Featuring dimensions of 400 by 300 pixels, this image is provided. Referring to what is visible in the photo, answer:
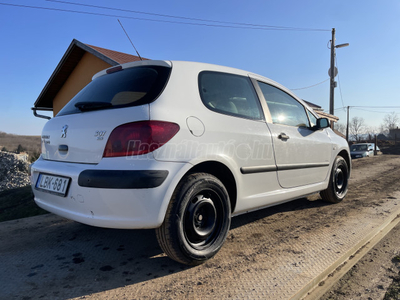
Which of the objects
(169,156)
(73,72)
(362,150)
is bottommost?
(362,150)

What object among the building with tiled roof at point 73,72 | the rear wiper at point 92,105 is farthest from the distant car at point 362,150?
the rear wiper at point 92,105

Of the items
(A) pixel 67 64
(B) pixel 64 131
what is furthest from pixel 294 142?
(A) pixel 67 64

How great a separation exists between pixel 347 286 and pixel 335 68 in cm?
1853

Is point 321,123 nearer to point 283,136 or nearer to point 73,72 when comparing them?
point 283,136

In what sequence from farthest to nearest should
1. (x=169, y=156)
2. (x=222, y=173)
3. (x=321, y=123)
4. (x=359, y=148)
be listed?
(x=359, y=148), (x=321, y=123), (x=222, y=173), (x=169, y=156)

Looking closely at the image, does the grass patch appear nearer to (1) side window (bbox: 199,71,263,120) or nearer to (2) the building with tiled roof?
(1) side window (bbox: 199,71,263,120)

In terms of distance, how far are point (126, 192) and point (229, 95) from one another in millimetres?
1378

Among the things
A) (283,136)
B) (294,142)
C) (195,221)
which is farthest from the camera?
(294,142)

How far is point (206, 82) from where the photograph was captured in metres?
2.52

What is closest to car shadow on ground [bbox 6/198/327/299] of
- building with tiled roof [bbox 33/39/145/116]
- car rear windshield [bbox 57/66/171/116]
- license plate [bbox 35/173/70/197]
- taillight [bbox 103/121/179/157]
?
license plate [bbox 35/173/70/197]

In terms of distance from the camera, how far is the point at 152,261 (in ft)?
7.52

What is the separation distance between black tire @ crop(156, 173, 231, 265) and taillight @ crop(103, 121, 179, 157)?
1.22ft

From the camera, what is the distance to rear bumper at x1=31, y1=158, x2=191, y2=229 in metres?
1.89

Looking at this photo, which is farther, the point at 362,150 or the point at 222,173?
the point at 362,150
